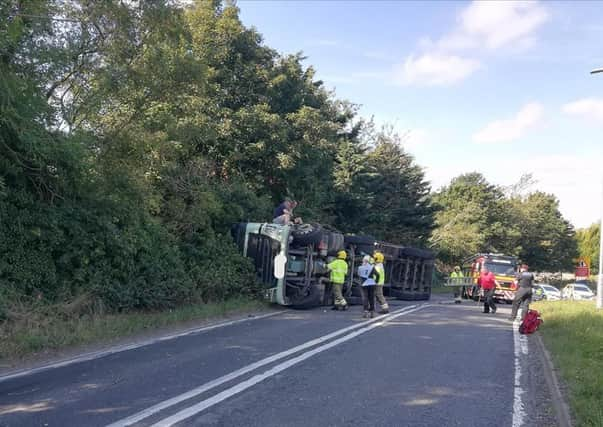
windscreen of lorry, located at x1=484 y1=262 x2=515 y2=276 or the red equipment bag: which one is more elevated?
windscreen of lorry, located at x1=484 y1=262 x2=515 y2=276

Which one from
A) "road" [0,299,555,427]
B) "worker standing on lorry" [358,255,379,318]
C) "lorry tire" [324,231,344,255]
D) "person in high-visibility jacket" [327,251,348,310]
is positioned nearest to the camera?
"road" [0,299,555,427]

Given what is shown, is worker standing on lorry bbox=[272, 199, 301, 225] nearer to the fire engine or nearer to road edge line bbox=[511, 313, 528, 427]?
road edge line bbox=[511, 313, 528, 427]

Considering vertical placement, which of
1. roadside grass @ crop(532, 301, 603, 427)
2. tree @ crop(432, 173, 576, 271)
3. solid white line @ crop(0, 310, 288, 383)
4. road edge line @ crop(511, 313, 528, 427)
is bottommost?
solid white line @ crop(0, 310, 288, 383)

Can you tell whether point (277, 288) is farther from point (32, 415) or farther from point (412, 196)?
point (412, 196)

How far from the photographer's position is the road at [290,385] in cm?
600

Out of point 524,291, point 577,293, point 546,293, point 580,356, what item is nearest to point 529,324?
point 524,291

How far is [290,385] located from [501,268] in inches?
865

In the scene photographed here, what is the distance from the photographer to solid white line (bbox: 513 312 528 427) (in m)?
6.45

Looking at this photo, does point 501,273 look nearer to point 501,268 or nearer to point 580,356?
point 501,268

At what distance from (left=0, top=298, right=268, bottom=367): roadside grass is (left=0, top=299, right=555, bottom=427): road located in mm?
1047

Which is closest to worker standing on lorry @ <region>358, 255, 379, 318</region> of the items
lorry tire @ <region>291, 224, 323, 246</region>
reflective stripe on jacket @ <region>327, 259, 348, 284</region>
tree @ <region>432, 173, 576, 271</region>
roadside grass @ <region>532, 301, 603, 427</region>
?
reflective stripe on jacket @ <region>327, 259, 348, 284</region>

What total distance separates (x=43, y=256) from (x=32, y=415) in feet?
20.3

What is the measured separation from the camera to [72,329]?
10.1 meters

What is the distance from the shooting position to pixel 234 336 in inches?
441
